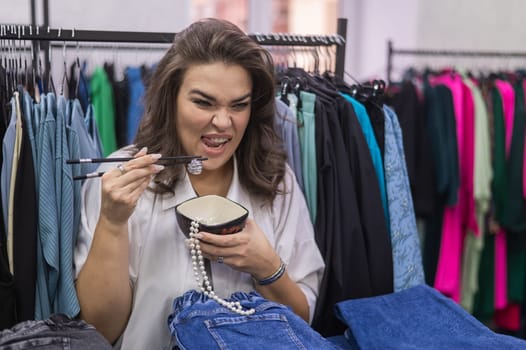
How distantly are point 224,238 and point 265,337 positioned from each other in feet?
0.77

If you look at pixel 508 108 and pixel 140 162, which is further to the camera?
pixel 508 108

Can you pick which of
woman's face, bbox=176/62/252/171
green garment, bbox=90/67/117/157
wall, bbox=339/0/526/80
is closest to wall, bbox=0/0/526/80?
wall, bbox=339/0/526/80

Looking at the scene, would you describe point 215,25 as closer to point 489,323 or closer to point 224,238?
point 224,238

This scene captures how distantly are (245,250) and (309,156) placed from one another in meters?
0.42

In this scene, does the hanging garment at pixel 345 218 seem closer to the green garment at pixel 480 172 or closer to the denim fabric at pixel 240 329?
the denim fabric at pixel 240 329

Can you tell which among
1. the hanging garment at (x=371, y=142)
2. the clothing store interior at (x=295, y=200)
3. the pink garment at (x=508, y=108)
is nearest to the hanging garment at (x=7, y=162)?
the clothing store interior at (x=295, y=200)

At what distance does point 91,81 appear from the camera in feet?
8.21

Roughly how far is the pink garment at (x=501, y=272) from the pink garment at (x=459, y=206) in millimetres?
163

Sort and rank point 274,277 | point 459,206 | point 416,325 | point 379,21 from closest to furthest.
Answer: point 416,325 → point 274,277 → point 459,206 → point 379,21

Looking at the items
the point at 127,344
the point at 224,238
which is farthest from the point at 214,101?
the point at 127,344

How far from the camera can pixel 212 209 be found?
1393 mm

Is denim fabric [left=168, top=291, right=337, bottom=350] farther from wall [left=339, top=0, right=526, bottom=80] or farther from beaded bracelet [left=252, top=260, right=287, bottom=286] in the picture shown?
wall [left=339, top=0, right=526, bottom=80]

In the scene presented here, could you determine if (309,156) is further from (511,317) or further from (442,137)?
(511,317)

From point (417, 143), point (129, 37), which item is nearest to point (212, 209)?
point (129, 37)
